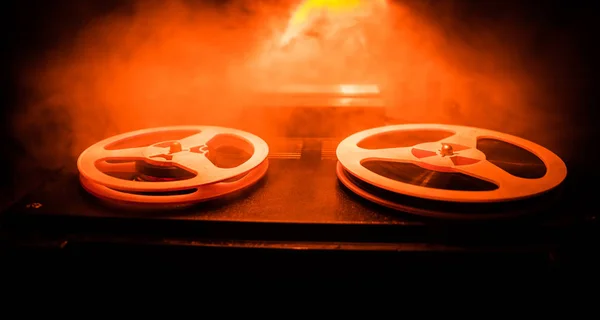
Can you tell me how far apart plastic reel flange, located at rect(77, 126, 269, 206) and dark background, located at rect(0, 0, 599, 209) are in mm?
578

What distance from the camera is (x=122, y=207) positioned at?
3.03ft

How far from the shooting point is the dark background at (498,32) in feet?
4.70

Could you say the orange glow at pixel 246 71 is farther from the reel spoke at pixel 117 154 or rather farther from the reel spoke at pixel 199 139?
the reel spoke at pixel 117 154

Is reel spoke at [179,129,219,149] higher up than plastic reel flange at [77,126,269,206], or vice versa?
reel spoke at [179,129,219,149]

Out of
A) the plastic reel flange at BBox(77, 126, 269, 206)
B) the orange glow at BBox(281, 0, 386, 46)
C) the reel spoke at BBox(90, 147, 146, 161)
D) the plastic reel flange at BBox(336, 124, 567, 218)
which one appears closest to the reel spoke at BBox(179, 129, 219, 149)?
the plastic reel flange at BBox(77, 126, 269, 206)

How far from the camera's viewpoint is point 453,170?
3.18 feet

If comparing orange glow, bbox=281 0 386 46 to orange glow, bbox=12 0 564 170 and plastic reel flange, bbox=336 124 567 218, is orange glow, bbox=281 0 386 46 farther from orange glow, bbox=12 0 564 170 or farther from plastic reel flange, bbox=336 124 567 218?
plastic reel flange, bbox=336 124 567 218

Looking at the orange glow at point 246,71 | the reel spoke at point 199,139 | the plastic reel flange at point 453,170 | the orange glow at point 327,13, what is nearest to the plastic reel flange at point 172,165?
the reel spoke at point 199,139

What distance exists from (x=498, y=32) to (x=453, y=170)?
788 mm

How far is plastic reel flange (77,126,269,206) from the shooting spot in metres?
0.90

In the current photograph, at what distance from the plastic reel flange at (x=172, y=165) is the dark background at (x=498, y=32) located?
1.90 feet

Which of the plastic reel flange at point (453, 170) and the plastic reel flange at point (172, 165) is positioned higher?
the plastic reel flange at point (453, 170)

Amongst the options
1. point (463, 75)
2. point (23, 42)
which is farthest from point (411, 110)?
point (23, 42)

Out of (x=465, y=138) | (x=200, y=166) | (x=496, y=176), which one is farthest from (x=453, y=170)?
(x=200, y=166)
